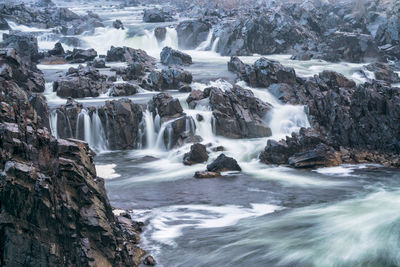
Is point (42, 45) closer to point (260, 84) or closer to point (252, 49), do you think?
point (252, 49)

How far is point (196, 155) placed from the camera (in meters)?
22.0

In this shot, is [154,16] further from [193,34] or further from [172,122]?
[172,122]

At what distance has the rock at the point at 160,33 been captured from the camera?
186ft

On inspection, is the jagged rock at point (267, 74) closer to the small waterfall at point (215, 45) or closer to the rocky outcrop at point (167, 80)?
the rocky outcrop at point (167, 80)

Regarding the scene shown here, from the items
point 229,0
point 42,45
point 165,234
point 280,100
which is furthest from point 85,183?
point 229,0

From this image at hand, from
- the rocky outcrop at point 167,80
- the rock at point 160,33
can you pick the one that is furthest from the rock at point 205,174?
the rock at point 160,33

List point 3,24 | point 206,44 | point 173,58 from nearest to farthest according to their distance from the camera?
point 173,58 → point 206,44 → point 3,24

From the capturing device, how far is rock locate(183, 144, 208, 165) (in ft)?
72.2

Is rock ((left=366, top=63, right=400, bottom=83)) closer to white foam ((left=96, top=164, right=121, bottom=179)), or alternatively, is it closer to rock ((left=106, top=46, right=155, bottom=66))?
rock ((left=106, top=46, right=155, bottom=66))

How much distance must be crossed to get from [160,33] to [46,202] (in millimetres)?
49994

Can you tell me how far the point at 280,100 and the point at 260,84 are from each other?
2.92 m

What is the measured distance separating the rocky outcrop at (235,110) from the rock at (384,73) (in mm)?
11882

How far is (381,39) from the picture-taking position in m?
49.0

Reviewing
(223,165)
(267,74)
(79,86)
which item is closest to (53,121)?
(79,86)
